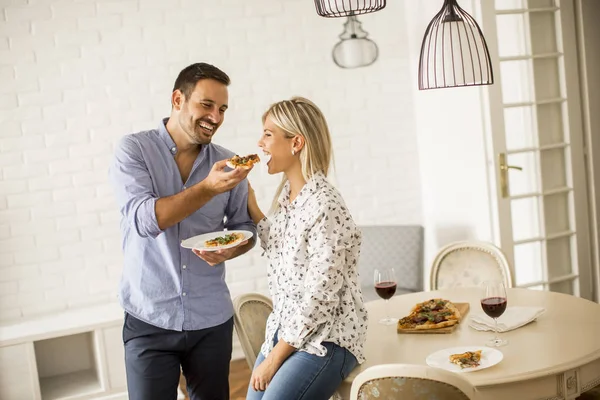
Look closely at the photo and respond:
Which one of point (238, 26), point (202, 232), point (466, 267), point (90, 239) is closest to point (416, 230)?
point (466, 267)

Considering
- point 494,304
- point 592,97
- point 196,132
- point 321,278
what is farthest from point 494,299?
point 592,97

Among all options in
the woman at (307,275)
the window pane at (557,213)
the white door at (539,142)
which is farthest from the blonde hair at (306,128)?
the window pane at (557,213)

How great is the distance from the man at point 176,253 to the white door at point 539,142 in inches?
90.6

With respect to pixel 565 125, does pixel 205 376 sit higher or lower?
lower

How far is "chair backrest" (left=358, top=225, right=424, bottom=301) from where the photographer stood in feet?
16.1

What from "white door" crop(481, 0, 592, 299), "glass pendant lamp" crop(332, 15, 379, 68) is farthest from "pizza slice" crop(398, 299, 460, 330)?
"glass pendant lamp" crop(332, 15, 379, 68)

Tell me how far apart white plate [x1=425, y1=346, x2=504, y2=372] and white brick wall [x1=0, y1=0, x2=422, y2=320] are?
8.98ft

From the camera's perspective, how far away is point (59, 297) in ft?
15.4

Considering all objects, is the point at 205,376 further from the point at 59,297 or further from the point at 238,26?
the point at 238,26

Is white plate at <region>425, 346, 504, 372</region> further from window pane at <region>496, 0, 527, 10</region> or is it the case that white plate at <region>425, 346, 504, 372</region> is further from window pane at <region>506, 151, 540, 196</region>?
window pane at <region>496, 0, 527, 10</region>

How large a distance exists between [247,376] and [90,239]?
1.28m

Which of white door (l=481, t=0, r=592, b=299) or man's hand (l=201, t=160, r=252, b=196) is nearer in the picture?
man's hand (l=201, t=160, r=252, b=196)

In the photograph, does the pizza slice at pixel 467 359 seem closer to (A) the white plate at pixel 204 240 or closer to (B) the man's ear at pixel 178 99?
(A) the white plate at pixel 204 240

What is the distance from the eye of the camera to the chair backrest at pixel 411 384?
1.81 m
